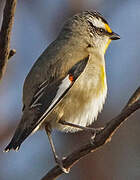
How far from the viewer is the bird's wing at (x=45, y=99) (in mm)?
3348

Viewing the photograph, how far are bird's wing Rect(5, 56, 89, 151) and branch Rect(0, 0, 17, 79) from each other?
0.70 metres

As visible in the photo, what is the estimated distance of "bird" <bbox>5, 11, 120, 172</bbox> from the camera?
11.4 feet

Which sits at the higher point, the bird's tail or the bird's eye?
the bird's eye

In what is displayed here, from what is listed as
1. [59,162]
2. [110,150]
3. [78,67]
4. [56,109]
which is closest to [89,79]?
[78,67]

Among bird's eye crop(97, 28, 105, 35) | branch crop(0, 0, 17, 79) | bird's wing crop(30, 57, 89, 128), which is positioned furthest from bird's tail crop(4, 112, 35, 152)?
bird's eye crop(97, 28, 105, 35)

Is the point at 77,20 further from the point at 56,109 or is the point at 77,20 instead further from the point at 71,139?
the point at 71,139

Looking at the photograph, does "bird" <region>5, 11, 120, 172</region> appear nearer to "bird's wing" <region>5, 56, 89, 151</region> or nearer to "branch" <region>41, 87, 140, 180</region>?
"bird's wing" <region>5, 56, 89, 151</region>

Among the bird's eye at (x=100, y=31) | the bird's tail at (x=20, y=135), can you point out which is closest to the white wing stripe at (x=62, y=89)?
the bird's tail at (x=20, y=135)

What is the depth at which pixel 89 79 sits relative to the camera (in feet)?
12.6

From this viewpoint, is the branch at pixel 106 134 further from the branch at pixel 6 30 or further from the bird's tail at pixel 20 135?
the branch at pixel 6 30

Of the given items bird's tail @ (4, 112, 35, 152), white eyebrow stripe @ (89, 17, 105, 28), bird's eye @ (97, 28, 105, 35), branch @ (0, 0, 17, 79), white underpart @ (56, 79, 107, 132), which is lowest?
white underpart @ (56, 79, 107, 132)

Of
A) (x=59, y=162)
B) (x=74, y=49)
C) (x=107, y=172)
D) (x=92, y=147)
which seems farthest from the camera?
(x=107, y=172)

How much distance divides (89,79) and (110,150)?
181 cm

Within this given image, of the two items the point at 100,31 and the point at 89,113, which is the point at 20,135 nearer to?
the point at 89,113
